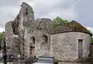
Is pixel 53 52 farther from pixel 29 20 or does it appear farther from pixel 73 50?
pixel 29 20

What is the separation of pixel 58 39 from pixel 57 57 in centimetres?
170

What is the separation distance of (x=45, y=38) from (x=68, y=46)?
1464 cm

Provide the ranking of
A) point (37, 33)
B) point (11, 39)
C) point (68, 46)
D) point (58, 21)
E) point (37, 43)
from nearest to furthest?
point (68, 46) → point (37, 43) → point (37, 33) → point (11, 39) → point (58, 21)

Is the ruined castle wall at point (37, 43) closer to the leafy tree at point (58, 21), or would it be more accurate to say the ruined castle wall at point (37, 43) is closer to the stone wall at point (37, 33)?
the stone wall at point (37, 33)

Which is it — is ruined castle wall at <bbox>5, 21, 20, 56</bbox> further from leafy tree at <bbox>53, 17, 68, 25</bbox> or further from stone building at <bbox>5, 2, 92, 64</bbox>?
leafy tree at <bbox>53, 17, 68, 25</bbox>

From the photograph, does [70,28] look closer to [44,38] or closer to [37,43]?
[44,38]

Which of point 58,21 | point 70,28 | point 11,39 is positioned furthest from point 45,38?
point 58,21

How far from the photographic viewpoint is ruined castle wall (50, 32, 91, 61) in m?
26.0

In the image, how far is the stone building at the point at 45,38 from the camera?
26.1 m

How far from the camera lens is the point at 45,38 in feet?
133

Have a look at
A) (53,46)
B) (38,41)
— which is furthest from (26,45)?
(53,46)

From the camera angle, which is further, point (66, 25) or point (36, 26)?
point (36, 26)

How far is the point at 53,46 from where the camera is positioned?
26641 mm

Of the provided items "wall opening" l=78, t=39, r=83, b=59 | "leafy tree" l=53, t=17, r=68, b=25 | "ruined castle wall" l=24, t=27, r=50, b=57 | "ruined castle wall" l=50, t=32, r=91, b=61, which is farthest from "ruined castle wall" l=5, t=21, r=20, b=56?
"leafy tree" l=53, t=17, r=68, b=25
